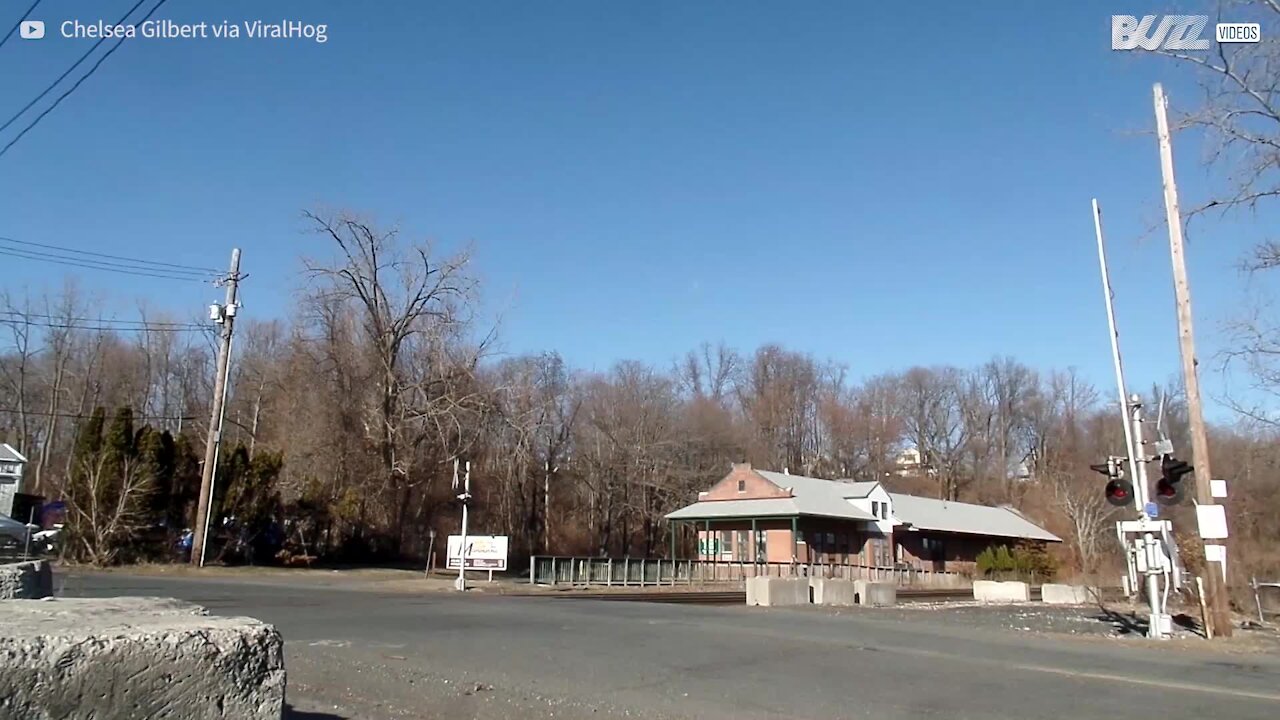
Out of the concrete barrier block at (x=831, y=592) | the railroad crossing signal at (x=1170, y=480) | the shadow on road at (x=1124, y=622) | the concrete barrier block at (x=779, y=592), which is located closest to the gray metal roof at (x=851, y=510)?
the concrete barrier block at (x=831, y=592)

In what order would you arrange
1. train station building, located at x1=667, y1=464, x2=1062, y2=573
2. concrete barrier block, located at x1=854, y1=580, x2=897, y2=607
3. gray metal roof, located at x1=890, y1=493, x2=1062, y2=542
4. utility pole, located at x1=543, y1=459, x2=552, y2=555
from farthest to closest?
1. utility pole, located at x1=543, y1=459, x2=552, y2=555
2. gray metal roof, located at x1=890, y1=493, x2=1062, y2=542
3. train station building, located at x1=667, y1=464, x2=1062, y2=573
4. concrete barrier block, located at x1=854, y1=580, x2=897, y2=607

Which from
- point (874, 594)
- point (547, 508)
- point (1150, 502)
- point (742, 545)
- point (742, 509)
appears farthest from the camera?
point (547, 508)

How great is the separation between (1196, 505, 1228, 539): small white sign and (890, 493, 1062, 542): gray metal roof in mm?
44366

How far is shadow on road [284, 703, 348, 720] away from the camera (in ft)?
22.2

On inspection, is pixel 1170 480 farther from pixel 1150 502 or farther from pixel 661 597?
pixel 661 597

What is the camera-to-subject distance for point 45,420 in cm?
6806

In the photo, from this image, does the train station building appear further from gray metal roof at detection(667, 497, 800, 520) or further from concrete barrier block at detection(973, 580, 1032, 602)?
concrete barrier block at detection(973, 580, 1032, 602)

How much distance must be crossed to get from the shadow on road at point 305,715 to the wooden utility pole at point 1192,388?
1718 centimetres

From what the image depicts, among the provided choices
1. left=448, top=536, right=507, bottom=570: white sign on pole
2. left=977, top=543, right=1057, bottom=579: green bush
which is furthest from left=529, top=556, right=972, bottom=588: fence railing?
left=977, top=543, right=1057, bottom=579: green bush

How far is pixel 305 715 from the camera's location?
277 inches

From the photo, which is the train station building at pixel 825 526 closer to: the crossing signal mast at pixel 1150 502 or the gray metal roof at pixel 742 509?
the gray metal roof at pixel 742 509

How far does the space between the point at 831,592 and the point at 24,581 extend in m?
26.4

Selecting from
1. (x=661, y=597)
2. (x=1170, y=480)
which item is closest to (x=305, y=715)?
(x=1170, y=480)

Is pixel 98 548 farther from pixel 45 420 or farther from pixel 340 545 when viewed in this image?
pixel 45 420
